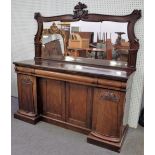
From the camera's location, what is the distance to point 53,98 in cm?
251

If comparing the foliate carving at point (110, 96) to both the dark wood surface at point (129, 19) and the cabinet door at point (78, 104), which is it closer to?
the cabinet door at point (78, 104)

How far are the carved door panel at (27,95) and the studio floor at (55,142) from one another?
0.20 meters

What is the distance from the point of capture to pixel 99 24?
7.79ft

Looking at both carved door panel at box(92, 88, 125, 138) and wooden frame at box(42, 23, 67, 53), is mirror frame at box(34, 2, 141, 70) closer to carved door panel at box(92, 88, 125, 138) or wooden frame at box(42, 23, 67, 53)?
wooden frame at box(42, 23, 67, 53)

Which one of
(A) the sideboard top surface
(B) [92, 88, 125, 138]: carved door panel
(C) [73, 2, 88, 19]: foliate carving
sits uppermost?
(C) [73, 2, 88, 19]: foliate carving

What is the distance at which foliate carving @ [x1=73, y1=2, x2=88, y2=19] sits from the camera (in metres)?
2.42

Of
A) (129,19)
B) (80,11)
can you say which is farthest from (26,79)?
(129,19)

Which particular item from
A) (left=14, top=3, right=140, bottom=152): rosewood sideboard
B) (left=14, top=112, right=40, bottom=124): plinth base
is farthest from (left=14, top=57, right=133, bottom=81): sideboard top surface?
(left=14, top=112, right=40, bottom=124): plinth base

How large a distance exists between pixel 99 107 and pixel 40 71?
91 cm

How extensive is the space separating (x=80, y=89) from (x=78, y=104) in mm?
211

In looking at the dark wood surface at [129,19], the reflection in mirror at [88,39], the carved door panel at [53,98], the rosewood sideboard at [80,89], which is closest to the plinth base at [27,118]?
the rosewood sideboard at [80,89]

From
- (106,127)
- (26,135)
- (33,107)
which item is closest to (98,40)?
(106,127)

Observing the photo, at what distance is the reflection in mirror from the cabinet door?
512 mm
